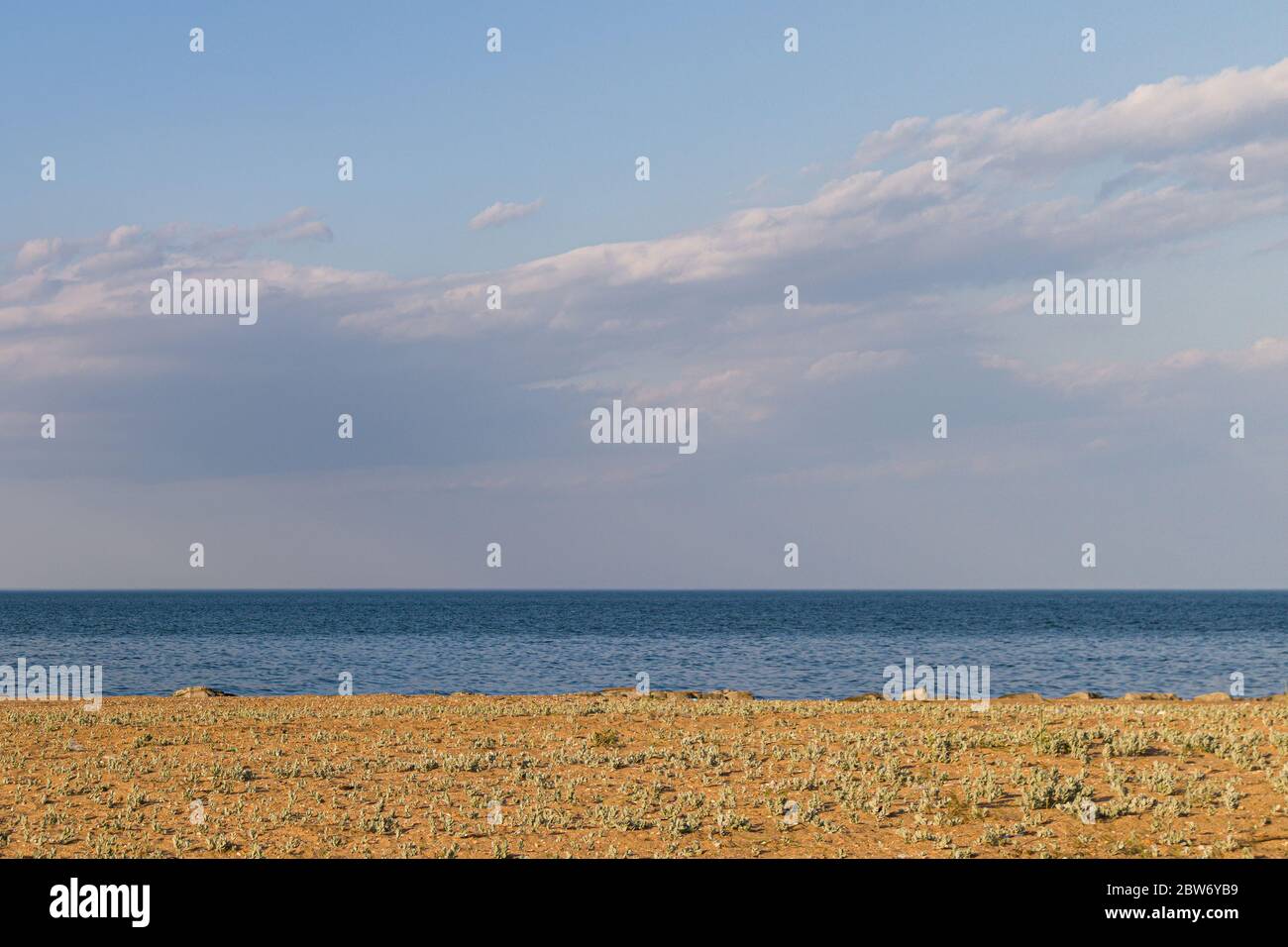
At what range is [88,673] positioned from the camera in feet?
194

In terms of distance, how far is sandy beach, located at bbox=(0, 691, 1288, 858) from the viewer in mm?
13758

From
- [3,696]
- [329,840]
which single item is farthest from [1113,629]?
[329,840]

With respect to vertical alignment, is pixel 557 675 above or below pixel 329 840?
→ below

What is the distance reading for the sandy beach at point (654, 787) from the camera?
13758 mm

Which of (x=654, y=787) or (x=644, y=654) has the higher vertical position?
(x=654, y=787)

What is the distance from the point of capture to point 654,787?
1659cm

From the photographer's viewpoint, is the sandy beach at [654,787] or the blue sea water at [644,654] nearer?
the sandy beach at [654,787]

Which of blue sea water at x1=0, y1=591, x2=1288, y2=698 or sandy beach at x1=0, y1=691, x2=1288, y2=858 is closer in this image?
sandy beach at x1=0, y1=691, x2=1288, y2=858

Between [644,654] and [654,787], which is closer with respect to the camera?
[654,787]

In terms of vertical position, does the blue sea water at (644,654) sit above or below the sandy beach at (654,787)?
below

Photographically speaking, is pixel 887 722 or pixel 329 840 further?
pixel 887 722

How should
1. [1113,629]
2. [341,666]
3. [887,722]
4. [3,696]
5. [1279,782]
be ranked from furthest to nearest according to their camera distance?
[1113,629] < [341,666] < [3,696] < [887,722] < [1279,782]
